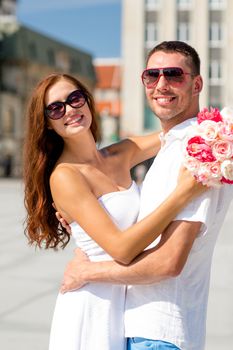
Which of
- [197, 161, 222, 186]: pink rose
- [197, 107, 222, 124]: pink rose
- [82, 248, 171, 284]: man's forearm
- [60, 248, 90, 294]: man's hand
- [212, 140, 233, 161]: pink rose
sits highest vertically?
[197, 107, 222, 124]: pink rose

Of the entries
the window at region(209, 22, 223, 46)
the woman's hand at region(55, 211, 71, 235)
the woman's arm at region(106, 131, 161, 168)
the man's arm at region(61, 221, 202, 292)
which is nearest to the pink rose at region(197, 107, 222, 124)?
the man's arm at region(61, 221, 202, 292)

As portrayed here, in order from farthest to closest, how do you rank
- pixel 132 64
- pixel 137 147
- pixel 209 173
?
1. pixel 132 64
2. pixel 137 147
3. pixel 209 173

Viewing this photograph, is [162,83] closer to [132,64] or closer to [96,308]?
[96,308]

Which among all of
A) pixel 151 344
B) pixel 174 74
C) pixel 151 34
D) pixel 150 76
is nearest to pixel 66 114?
pixel 150 76

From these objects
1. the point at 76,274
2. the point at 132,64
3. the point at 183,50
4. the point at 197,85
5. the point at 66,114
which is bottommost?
the point at 76,274

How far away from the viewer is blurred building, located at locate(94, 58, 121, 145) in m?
86.7

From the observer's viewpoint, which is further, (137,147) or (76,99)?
(137,147)

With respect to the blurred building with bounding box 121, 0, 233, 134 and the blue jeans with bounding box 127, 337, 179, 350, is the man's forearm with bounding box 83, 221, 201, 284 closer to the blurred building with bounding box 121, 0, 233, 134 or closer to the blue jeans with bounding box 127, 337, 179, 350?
the blue jeans with bounding box 127, 337, 179, 350

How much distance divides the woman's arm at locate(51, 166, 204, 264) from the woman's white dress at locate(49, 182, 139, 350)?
0.10 m

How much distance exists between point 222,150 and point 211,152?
0.04 metres

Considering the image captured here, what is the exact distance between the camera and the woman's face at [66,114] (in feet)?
8.66

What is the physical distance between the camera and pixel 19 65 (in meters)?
73.1

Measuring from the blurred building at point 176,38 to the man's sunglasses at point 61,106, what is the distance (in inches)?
1832

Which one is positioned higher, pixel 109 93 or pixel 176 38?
pixel 176 38
